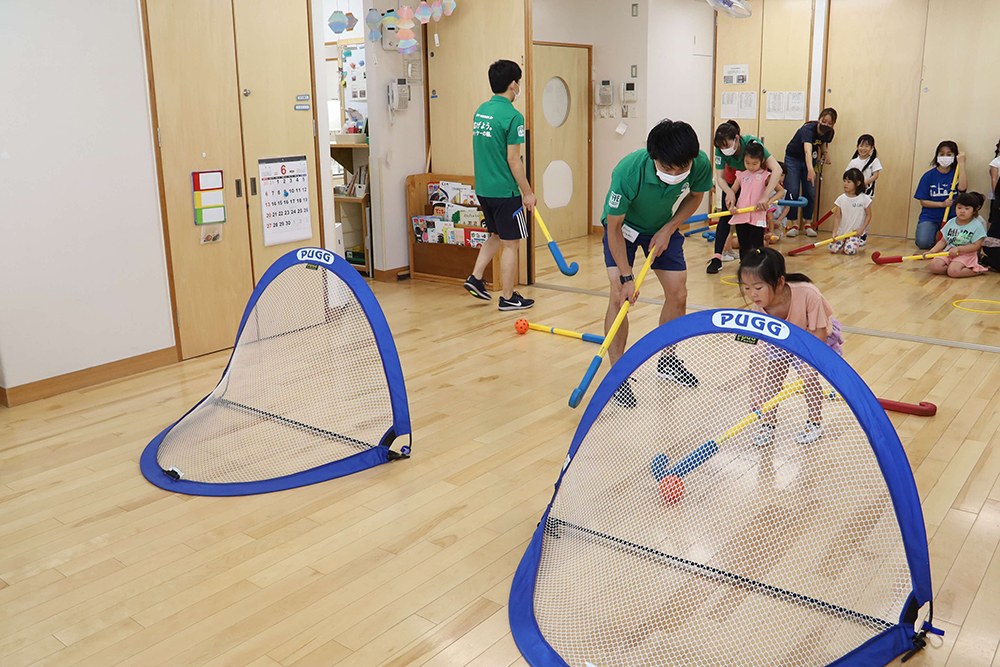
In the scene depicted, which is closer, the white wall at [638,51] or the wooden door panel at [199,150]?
the wooden door panel at [199,150]

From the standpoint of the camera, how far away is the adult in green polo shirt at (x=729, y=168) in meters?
6.13

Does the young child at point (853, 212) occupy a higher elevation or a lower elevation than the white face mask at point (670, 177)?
lower

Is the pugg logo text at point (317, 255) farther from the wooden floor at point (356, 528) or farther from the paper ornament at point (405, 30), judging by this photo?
the paper ornament at point (405, 30)

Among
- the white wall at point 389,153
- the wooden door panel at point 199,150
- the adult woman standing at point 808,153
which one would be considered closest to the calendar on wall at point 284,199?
the wooden door panel at point 199,150

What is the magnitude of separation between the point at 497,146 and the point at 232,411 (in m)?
2.56

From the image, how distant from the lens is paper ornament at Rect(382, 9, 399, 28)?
6.09 metres

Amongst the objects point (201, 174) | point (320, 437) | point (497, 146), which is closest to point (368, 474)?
point (320, 437)

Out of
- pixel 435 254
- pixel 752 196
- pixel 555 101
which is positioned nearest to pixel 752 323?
pixel 752 196

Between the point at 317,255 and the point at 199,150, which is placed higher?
the point at 199,150

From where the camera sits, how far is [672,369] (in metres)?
2.41

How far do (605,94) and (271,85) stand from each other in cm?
457

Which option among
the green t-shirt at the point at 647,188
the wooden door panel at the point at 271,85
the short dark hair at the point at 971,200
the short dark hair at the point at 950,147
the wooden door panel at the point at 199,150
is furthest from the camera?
the short dark hair at the point at 950,147

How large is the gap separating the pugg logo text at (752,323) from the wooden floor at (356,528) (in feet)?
2.97

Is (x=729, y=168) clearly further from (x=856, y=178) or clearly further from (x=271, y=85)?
(x=271, y=85)
